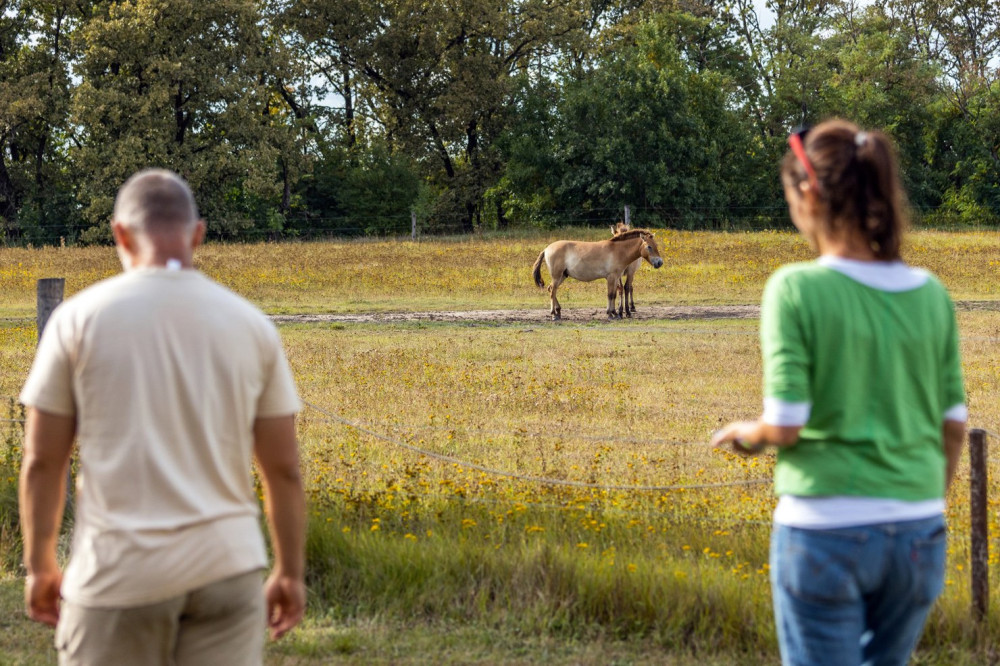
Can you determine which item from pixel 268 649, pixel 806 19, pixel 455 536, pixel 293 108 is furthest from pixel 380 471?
pixel 806 19

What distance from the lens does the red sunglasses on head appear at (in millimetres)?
2871

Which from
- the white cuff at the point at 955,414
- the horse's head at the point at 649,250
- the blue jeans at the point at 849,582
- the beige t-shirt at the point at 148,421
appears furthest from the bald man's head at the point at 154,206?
the horse's head at the point at 649,250

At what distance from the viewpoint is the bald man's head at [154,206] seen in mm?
2895

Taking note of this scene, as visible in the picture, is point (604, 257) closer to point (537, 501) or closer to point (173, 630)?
point (537, 501)

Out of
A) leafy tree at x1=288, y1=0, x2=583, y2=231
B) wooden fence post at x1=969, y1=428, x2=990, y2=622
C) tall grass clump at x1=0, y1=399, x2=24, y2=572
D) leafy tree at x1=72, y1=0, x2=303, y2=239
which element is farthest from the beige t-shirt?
leafy tree at x1=288, y1=0, x2=583, y2=231

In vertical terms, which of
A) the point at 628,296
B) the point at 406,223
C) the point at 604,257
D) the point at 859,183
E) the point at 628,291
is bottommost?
the point at 628,296

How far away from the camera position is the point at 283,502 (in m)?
3.12

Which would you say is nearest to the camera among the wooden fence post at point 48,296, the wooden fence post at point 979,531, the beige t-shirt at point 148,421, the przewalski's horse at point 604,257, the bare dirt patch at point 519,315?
the beige t-shirt at point 148,421

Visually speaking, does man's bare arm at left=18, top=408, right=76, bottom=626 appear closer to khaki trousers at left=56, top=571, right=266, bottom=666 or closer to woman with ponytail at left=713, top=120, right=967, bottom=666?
khaki trousers at left=56, top=571, right=266, bottom=666

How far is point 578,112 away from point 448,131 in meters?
6.90

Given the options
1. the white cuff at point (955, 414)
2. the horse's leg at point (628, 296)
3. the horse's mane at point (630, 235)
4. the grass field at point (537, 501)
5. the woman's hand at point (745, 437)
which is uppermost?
the horse's mane at point (630, 235)

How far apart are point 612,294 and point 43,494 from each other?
21.8 meters

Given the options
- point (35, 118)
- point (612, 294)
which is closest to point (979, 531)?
point (612, 294)

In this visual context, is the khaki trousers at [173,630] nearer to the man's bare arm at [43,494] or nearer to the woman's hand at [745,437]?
the man's bare arm at [43,494]
